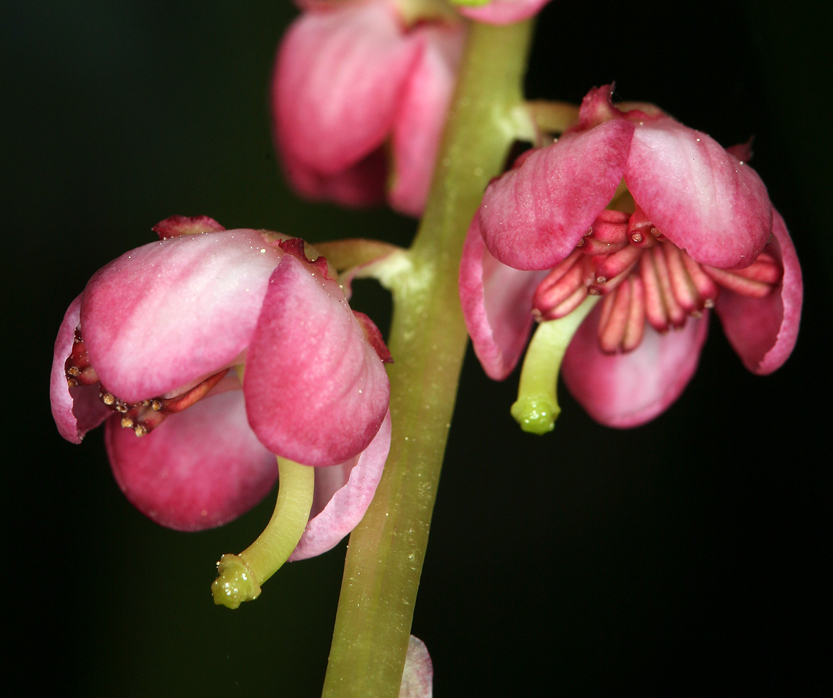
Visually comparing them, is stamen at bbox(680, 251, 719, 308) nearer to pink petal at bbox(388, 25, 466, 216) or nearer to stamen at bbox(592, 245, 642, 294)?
stamen at bbox(592, 245, 642, 294)

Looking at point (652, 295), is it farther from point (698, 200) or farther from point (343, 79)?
point (343, 79)

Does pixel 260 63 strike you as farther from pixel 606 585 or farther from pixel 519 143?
pixel 606 585

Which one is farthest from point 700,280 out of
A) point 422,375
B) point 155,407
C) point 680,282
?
point 155,407

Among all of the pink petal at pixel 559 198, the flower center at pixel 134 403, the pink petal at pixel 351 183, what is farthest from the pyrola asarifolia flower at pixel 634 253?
the pink petal at pixel 351 183

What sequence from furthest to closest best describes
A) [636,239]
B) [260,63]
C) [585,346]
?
1. [260,63]
2. [585,346]
3. [636,239]

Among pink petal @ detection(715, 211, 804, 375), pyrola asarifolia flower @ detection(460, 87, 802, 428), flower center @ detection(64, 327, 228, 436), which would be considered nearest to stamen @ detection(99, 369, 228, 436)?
flower center @ detection(64, 327, 228, 436)

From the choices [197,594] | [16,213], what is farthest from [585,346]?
[16,213]

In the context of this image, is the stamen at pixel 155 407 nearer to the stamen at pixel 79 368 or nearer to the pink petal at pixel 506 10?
the stamen at pixel 79 368
